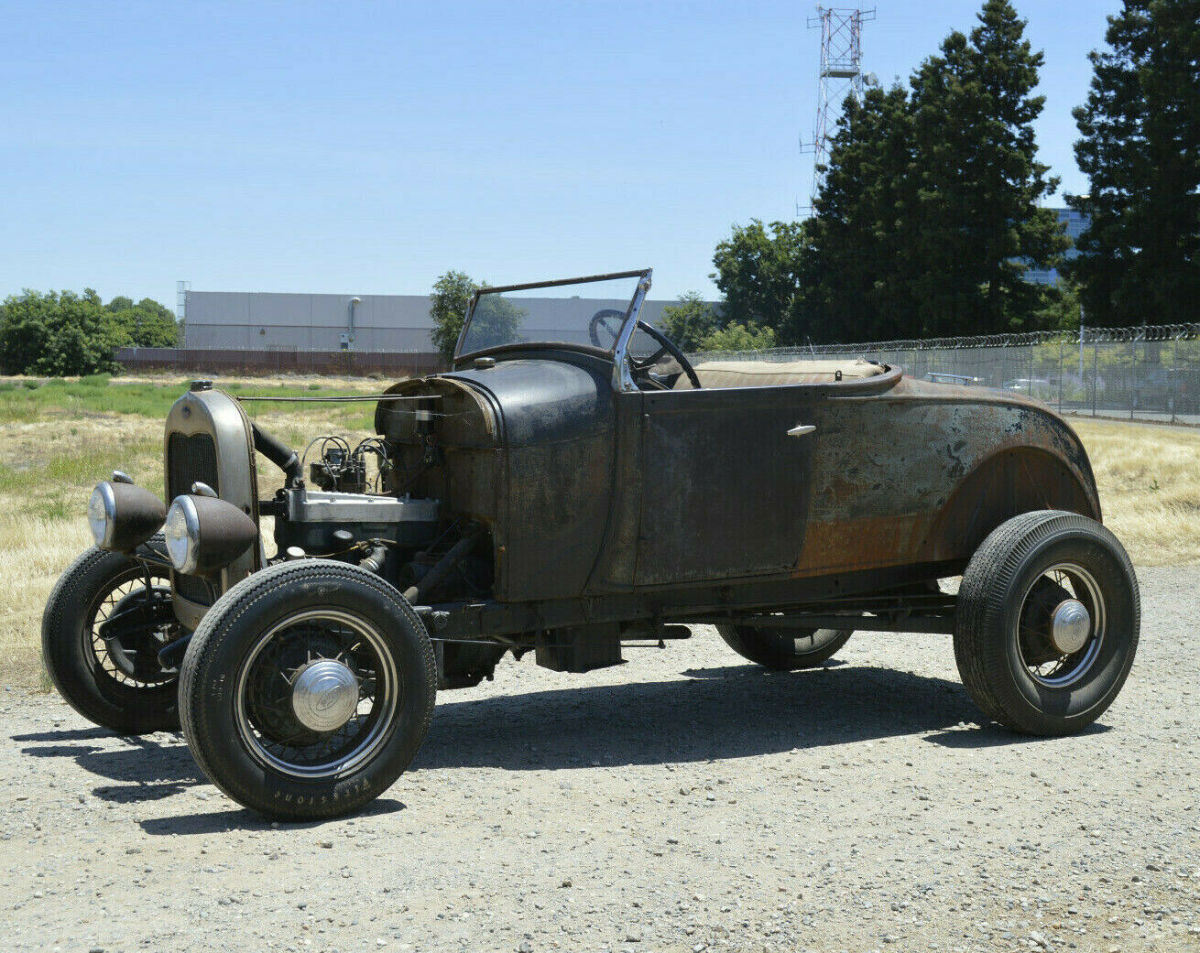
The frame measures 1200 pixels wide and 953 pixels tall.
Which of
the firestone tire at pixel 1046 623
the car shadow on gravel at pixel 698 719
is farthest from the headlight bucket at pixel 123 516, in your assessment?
the firestone tire at pixel 1046 623

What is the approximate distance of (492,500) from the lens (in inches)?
A: 225

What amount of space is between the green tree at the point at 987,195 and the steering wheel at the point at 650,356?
39.7m

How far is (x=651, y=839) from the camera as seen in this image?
474 cm

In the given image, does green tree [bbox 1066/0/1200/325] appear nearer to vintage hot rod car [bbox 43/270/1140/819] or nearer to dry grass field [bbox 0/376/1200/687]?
dry grass field [bbox 0/376/1200/687]

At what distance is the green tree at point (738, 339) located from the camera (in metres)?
50.6

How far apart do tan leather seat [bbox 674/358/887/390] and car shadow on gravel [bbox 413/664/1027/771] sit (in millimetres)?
1695

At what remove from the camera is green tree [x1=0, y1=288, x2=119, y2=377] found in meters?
93.8

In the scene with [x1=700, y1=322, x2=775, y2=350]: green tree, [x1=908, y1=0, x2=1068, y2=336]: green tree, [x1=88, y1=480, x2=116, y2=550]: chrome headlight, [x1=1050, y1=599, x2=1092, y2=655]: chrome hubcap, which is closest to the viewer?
[x1=88, y1=480, x2=116, y2=550]: chrome headlight

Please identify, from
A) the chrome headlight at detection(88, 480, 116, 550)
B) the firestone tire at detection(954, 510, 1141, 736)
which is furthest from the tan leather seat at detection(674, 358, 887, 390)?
the chrome headlight at detection(88, 480, 116, 550)

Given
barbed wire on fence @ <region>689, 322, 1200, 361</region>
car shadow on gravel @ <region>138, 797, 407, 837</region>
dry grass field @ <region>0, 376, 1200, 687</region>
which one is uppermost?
barbed wire on fence @ <region>689, 322, 1200, 361</region>

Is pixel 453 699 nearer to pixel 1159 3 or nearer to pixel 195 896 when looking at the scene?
pixel 195 896

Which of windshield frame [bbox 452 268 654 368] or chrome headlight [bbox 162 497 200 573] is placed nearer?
chrome headlight [bbox 162 497 200 573]

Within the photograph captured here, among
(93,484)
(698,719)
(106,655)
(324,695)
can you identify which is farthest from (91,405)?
(324,695)

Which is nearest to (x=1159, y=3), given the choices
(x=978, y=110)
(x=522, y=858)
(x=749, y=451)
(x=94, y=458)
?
(x=978, y=110)
